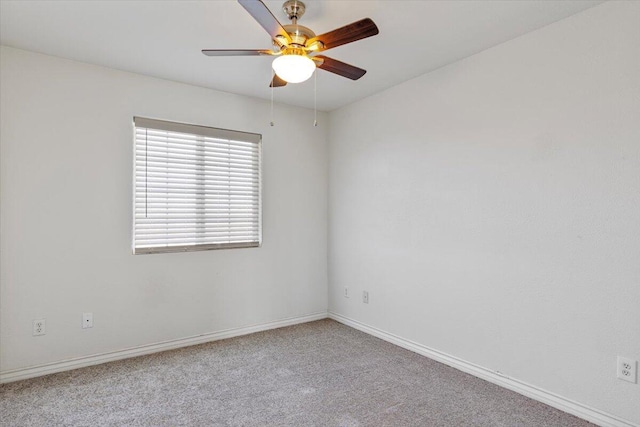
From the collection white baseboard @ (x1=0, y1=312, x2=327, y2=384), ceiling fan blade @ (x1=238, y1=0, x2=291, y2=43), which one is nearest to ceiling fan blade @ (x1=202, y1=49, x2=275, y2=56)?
ceiling fan blade @ (x1=238, y1=0, x2=291, y2=43)

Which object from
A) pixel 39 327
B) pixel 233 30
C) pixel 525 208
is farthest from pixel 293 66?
pixel 39 327

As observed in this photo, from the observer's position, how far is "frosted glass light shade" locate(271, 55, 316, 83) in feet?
6.09

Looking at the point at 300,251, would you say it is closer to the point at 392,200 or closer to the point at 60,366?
the point at 392,200

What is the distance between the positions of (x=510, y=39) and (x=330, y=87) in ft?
5.11

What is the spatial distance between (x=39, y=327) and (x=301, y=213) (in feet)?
8.33

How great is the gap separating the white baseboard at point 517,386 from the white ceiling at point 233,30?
240 cm

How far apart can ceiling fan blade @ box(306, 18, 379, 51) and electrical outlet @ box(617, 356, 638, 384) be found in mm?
2266

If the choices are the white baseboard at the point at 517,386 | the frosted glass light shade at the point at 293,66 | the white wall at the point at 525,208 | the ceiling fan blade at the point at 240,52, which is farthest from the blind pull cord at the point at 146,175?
the white baseboard at the point at 517,386

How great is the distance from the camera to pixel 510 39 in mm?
2512

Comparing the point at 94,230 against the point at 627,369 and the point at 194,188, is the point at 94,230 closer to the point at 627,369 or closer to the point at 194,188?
the point at 194,188

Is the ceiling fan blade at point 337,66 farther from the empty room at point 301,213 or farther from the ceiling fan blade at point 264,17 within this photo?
the ceiling fan blade at point 264,17

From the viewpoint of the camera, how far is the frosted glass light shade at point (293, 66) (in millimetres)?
1856

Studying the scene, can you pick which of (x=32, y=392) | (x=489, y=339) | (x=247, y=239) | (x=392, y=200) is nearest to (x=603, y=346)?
(x=489, y=339)

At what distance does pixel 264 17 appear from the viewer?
172 centimetres
